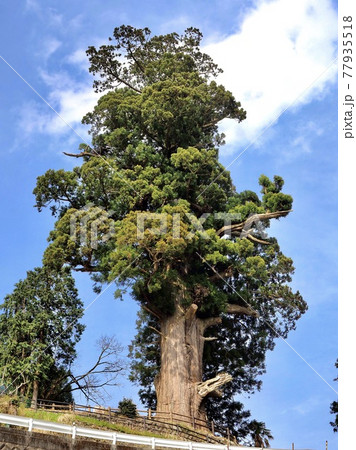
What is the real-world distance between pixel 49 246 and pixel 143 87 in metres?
11.3

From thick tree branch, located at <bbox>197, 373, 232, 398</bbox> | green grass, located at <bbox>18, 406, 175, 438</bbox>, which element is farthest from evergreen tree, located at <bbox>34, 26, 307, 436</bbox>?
green grass, located at <bbox>18, 406, 175, 438</bbox>

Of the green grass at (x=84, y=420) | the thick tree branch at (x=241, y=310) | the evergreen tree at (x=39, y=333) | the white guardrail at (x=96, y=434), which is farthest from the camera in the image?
the thick tree branch at (x=241, y=310)

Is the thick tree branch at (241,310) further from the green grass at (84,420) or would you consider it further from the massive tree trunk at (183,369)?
the green grass at (84,420)

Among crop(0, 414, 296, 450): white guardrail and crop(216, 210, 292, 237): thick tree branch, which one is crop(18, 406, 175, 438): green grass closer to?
crop(0, 414, 296, 450): white guardrail

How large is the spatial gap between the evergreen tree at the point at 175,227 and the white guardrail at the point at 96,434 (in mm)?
7335

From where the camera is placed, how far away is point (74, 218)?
106 feet

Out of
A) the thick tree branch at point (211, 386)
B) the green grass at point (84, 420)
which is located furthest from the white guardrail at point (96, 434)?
the thick tree branch at point (211, 386)

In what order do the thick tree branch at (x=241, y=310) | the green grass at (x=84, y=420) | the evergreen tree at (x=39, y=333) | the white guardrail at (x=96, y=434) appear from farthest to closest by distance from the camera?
the thick tree branch at (x=241, y=310) < the evergreen tree at (x=39, y=333) < the green grass at (x=84, y=420) < the white guardrail at (x=96, y=434)

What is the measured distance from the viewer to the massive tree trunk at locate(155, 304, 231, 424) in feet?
100

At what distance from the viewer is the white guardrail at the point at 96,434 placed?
20094 mm

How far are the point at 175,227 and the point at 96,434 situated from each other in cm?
1116

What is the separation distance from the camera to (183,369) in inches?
1235

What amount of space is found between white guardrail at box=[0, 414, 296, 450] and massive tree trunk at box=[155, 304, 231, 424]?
6.73 meters
